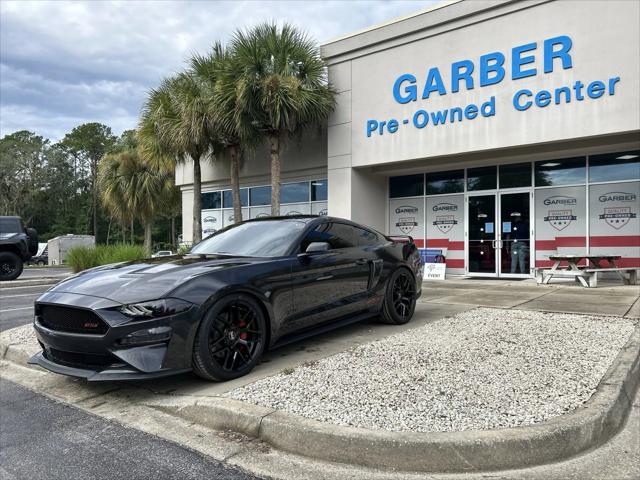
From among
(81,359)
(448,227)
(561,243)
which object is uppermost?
(448,227)

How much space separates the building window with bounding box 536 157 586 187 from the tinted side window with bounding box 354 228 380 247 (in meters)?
8.24

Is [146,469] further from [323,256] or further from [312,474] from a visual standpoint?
[323,256]

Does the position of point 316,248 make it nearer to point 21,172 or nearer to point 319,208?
point 319,208

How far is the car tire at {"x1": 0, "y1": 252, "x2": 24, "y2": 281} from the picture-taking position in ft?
51.0

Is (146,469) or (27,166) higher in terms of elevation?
(27,166)

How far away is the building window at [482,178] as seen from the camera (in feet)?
43.8

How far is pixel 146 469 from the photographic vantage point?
282 cm

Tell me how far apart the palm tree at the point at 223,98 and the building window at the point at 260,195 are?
2.32m

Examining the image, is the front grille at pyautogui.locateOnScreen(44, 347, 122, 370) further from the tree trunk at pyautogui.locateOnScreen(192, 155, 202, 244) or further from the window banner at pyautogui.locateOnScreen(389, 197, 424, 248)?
the tree trunk at pyautogui.locateOnScreen(192, 155, 202, 244)

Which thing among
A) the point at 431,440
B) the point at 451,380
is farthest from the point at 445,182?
the point at 431,440

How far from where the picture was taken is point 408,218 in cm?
1499

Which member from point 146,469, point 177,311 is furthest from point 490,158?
point 146,469

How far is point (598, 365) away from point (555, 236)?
888 centimetres

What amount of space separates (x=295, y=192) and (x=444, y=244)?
5377 millimetres
